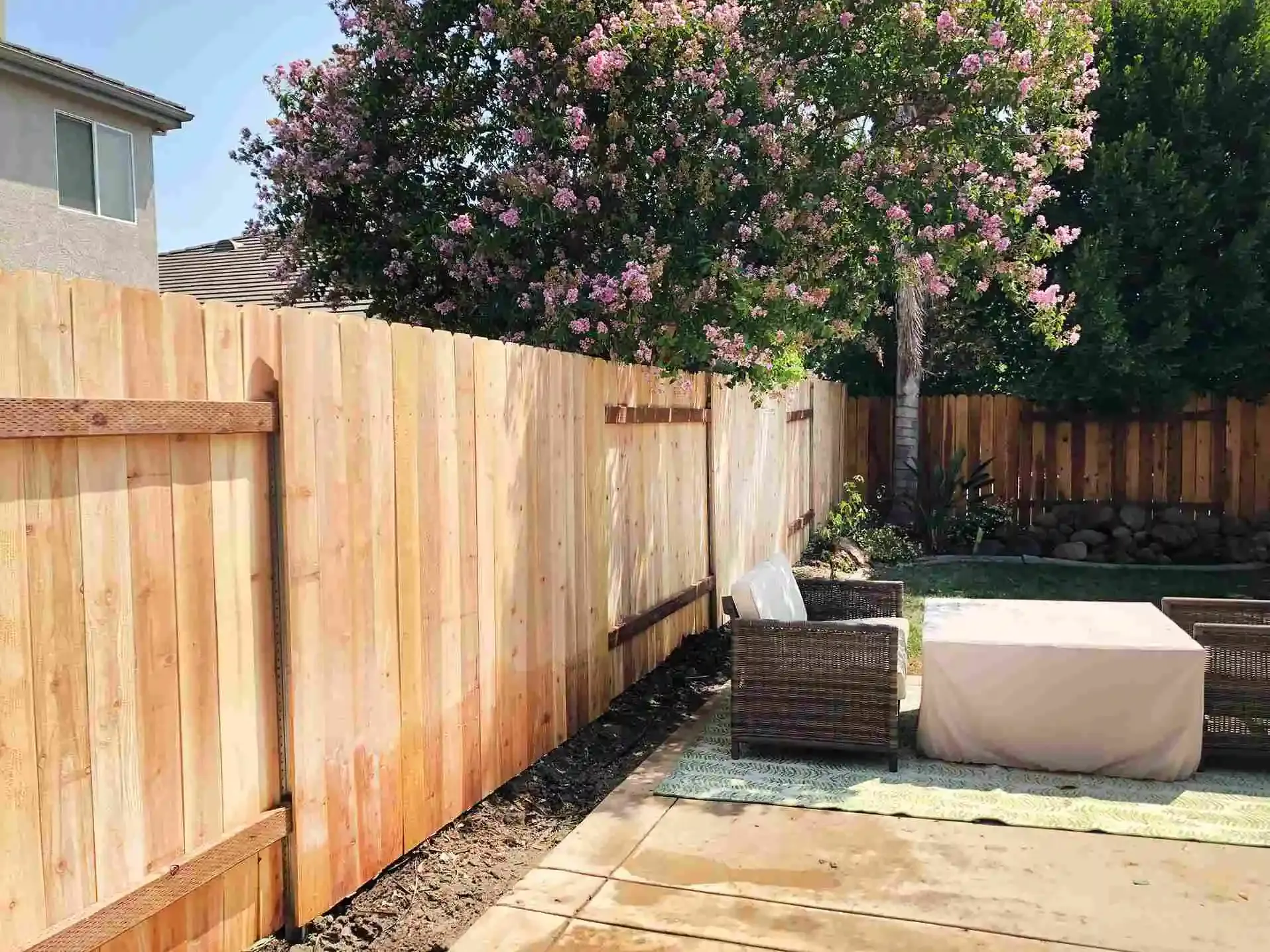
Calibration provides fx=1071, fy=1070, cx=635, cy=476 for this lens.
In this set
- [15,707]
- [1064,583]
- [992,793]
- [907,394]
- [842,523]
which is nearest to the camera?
[15,707]

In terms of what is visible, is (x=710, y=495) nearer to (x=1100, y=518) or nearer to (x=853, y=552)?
(x=853, y=552)

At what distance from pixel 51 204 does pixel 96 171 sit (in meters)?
0.86

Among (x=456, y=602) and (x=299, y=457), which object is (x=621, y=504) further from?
(x=299, y=457)

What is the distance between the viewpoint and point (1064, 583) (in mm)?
10227

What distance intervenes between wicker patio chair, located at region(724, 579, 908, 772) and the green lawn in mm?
3735

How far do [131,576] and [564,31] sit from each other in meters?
4.88

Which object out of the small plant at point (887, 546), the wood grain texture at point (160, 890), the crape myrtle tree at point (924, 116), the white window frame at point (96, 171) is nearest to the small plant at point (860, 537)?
the small plant at point (887, 546)

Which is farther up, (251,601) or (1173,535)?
(251,601)

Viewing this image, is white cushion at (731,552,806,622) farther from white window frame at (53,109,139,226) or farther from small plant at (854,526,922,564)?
white window frame at (53,109,139,226)

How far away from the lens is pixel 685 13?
6.17m

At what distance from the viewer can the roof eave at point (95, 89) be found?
11477 mm

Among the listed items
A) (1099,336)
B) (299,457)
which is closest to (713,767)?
(299,457)

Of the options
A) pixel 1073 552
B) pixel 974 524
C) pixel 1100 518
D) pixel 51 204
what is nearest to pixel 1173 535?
pixel 1100 518

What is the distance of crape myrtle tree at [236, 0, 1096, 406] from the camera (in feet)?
20.3
